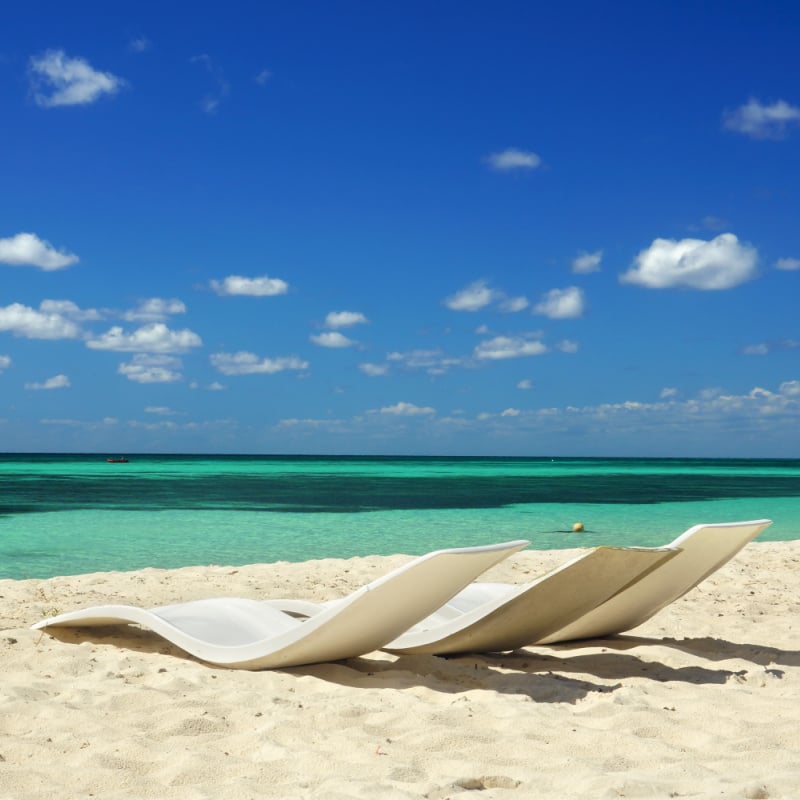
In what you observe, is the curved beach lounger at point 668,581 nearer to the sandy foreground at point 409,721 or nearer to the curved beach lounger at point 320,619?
the sandy foreground at point 409,721

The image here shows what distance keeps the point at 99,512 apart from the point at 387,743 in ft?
56.7

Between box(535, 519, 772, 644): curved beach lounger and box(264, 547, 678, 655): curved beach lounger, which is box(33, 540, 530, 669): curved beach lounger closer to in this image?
box(264, 547, 678, 655): curved beach lounger

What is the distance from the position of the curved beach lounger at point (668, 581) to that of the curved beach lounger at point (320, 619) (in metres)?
1.16

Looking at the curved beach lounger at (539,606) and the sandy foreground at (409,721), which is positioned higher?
the curved beach lounger at (539,606)

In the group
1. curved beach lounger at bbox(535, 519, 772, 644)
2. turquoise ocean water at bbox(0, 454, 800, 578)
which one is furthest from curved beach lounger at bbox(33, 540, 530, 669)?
turquoise ocean water at bbox(0, 454, 800, 578)

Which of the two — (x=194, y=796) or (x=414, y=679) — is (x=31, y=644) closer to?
(x=414, y=679)

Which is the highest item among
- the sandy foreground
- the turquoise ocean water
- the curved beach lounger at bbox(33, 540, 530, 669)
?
the curved beach lounger at bbox(33, 540, 530, 669)

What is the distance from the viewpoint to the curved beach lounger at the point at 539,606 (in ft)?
15.9

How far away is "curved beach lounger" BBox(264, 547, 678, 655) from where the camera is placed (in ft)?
15.9

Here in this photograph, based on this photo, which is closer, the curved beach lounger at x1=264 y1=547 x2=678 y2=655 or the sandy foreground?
the sandy foreground

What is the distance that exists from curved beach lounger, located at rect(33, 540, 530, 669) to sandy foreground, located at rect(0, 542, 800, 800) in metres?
0.13

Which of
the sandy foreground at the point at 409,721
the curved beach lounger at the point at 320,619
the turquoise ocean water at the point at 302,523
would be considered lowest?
the turquoise ocean water at the point at 302,523

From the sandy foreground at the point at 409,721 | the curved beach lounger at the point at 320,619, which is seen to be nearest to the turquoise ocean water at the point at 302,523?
the curved beach lounger at the point at 320,619

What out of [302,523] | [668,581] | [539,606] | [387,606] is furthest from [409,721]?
[302,523]
